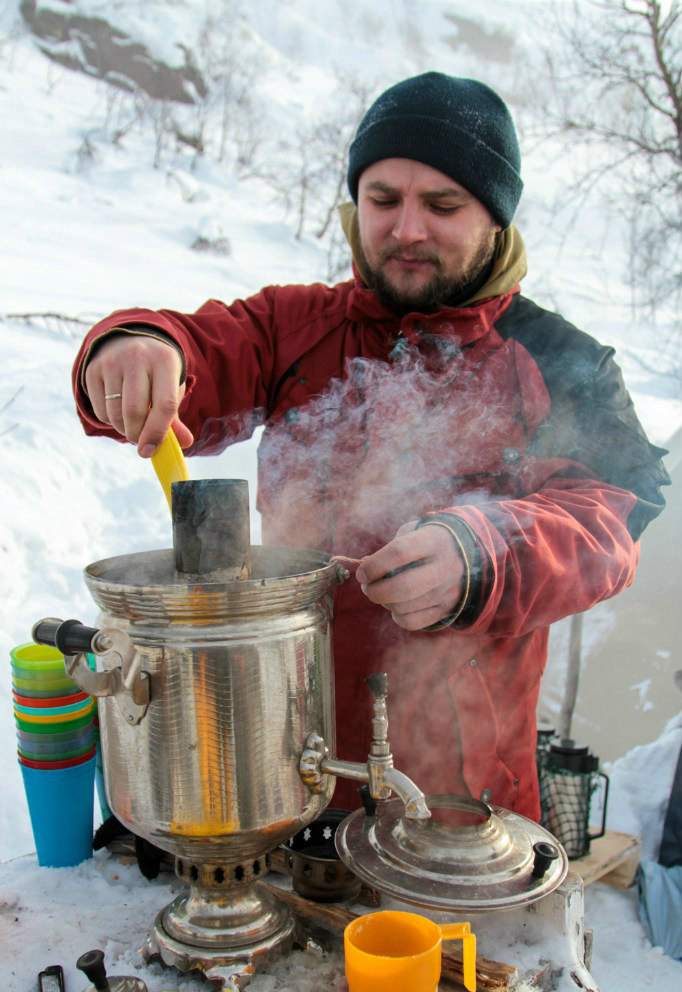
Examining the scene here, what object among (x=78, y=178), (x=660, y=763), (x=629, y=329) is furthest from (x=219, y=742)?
(x=629, y=329)

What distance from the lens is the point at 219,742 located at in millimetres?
1215

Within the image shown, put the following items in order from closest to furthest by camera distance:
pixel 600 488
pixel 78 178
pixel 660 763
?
pixel 600 488, pixel 660 763, pixel 78 178

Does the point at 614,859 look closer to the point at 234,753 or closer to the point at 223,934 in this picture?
the point at 223,934

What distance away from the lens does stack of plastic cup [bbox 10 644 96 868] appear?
1960 millimetres

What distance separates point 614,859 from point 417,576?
11.6 ft

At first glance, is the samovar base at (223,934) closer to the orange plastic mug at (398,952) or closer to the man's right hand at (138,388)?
the orange plastic mug at (398,952)

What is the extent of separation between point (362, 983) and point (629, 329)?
20.6 meters

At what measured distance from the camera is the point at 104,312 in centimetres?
1065

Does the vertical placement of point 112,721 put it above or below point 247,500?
below

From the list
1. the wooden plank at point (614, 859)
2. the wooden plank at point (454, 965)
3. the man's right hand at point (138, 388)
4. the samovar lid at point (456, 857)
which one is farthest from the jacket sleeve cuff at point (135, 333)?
the wooden plank at point (614, 859)

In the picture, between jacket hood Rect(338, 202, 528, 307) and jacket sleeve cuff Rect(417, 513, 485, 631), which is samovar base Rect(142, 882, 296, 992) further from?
jacket hood Rect(338, 202, 528, 307)

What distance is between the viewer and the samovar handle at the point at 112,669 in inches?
46.9

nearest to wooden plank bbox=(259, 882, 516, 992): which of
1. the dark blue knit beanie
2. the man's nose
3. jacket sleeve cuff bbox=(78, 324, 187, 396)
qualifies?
jacket sleeve cuff bbox=(78, 324, 187, 396)

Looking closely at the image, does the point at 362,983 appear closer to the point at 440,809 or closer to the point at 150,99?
the point at 440,809
